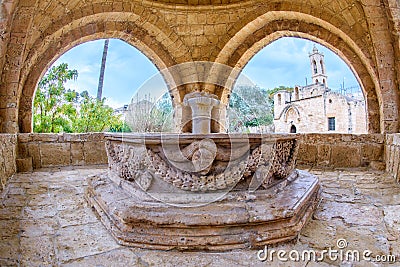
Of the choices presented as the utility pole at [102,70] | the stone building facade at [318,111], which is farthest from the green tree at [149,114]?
the stone building facade at [318,111]

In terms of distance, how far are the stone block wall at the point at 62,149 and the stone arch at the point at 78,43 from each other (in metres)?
0.46

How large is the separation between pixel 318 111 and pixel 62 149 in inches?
655

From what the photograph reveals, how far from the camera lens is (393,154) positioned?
3.43 m

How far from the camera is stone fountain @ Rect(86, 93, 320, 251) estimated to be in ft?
5.12

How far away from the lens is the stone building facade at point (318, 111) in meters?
16.5

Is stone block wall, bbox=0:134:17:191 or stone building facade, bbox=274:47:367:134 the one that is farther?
stone building facade, bbox=274:47:367:134

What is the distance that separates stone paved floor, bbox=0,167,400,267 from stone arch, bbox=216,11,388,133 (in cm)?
208

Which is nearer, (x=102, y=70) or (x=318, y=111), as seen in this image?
(x=102, y=70)

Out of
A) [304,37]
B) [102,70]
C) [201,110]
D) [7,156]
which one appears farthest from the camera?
[102,70]

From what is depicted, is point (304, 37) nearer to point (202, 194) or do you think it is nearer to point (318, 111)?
point (202, 194)

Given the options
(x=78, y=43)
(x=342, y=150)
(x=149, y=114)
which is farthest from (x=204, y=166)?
(x=149, y=114)

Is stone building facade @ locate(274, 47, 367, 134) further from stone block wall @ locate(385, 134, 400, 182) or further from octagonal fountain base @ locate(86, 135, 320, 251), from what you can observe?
octagonal fountain base @ locate(86, 135, 320, 251)

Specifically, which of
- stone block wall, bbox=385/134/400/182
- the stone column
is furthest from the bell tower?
the stone column

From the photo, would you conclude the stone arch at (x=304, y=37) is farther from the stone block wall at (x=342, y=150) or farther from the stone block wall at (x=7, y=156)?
the stone block wall at (x=7, y=156)
